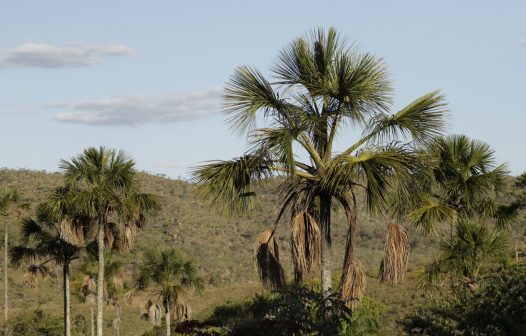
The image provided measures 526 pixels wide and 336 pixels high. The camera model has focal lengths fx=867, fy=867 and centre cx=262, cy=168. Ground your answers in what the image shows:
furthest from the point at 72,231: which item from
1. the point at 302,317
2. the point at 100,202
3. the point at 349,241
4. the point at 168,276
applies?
the point at 302,317

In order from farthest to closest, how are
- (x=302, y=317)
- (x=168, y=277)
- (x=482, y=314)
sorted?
(x=168, y=277)
(x=482, y=314)
(x=302, y=317)

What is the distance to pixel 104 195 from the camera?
1352 inches

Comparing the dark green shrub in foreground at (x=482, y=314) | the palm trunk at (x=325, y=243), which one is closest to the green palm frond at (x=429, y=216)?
the dark green shrub in foreground at (x=482, y=314)

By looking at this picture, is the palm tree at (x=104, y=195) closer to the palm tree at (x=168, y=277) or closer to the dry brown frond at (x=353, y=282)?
the palm tree at (x=168, y=277)

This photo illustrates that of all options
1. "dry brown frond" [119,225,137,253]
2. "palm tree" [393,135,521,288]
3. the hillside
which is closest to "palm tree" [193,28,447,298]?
"palm tree" [393,135,521,288]

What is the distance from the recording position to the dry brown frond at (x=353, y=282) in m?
16.2

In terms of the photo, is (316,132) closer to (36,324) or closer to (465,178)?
(465,178)

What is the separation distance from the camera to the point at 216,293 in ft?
187

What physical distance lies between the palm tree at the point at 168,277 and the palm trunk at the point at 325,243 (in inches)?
966

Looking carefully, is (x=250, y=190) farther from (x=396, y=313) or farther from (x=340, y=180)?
(x=396, y=313)

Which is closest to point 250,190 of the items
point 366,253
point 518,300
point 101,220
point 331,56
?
point 331,56

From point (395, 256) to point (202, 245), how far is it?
69.7 meters

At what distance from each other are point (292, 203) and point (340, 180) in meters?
1.25

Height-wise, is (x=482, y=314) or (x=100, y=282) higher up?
(x=100, y=282)
